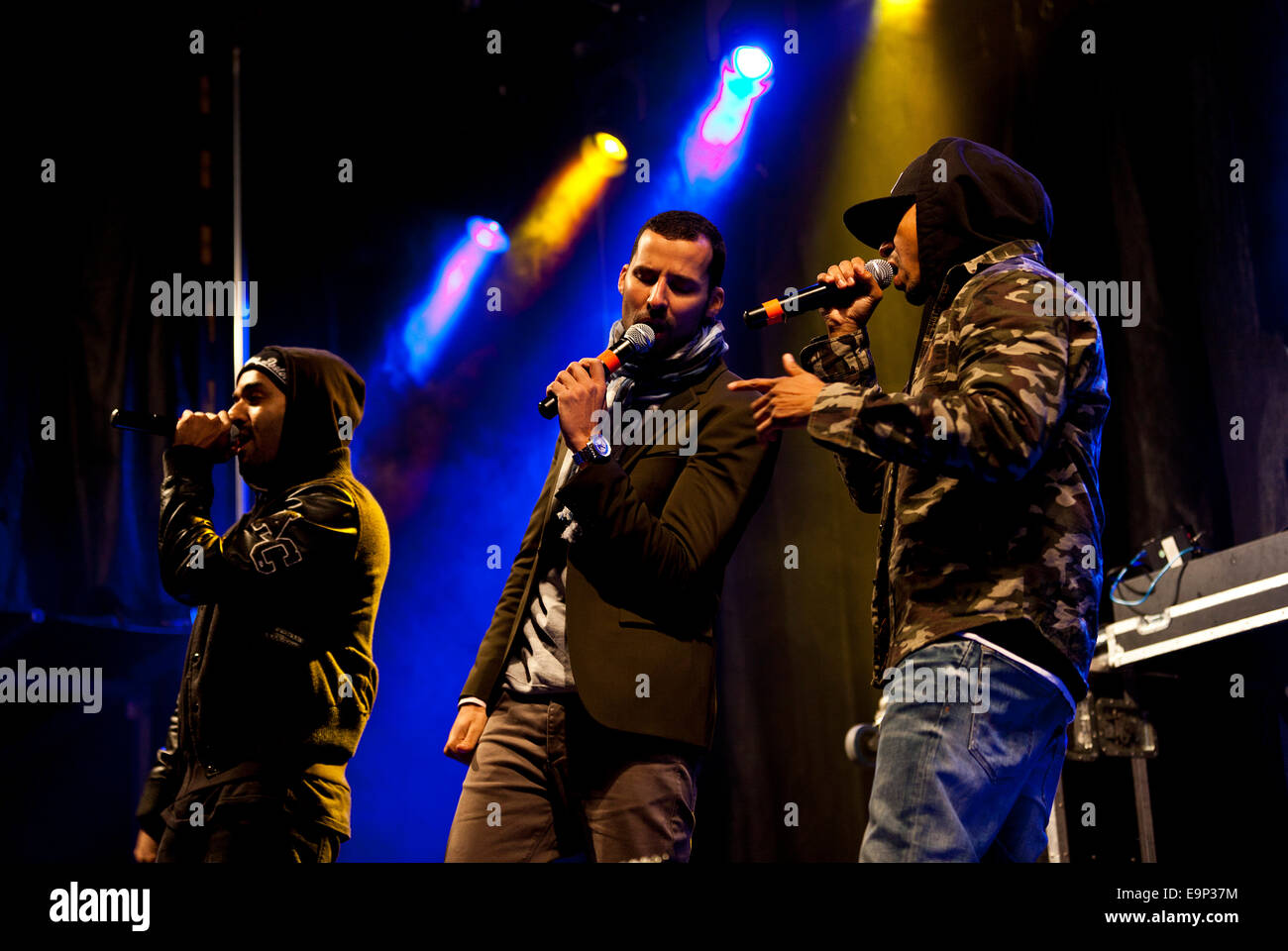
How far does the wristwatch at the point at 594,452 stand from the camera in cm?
191

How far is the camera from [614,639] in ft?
6.15

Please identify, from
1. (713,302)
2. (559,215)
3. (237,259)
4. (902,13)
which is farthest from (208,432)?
(902,13)

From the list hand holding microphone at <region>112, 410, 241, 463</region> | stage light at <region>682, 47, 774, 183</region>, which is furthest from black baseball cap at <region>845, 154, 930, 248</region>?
stage light at <region>682, 47, 774, 183</region>

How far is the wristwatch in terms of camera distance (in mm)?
1906

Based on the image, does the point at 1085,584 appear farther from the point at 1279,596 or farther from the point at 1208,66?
the point at 1208,66

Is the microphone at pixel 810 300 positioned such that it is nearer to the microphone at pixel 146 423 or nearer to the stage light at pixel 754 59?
the microphone at pixel 146 423

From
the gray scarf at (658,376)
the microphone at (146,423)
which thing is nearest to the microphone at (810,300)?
the gray scarf at (658,376)

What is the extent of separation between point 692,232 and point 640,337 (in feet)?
0.94

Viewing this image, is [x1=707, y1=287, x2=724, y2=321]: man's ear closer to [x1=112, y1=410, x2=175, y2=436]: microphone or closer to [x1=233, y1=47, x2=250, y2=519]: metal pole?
[x1=112, y1=410, x2=175, y2=436]: microphone

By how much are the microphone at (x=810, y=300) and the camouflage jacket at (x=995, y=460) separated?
36 cm

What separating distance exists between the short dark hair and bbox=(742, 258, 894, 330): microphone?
0.29 metres

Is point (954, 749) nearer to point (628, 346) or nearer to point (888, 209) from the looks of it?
point (888, 209)

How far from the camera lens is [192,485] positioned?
2488 mm
